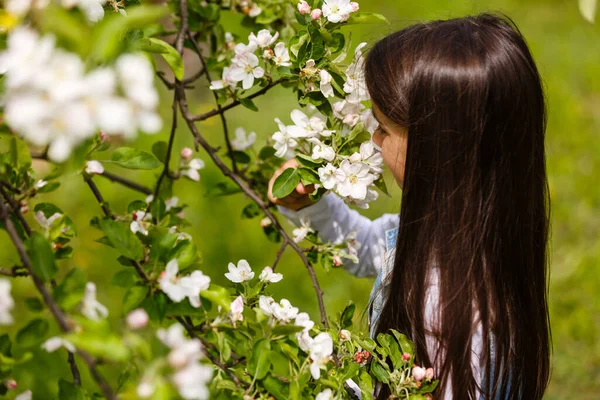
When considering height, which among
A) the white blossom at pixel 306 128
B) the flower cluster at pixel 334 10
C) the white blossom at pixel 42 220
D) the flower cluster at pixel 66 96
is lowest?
the white blossom at pixel 306 128

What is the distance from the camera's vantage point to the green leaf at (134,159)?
1.00 metres

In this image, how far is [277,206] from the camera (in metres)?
1.55

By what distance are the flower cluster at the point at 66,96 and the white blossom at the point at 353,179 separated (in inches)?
23.0

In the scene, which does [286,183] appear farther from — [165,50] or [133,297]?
[133,297]

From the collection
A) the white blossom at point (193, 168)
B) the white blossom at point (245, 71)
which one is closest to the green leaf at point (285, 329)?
the white blossom at point (245, 71)

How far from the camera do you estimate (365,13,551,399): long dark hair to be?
3.90ft

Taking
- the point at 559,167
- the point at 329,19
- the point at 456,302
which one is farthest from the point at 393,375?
the point at 559,167

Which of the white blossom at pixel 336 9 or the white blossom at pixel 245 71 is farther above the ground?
the white blossom at pixel 336 9

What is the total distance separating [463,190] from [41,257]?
2.41ft

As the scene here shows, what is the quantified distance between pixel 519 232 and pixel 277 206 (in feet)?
1.71

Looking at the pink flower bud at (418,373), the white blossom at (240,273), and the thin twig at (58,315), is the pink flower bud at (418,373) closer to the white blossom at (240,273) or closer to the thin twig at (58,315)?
the white blossom at (240,273)

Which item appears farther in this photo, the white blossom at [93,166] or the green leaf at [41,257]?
the white blossom at [93,166]

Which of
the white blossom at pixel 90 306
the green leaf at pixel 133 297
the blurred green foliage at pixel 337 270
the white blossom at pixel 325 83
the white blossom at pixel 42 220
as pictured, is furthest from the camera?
the blurred green foliage at pixel 337 270

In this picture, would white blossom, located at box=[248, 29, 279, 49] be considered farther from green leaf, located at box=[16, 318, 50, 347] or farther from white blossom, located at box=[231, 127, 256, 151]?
green leaf, located at box=[16, 318, 50, 347]
